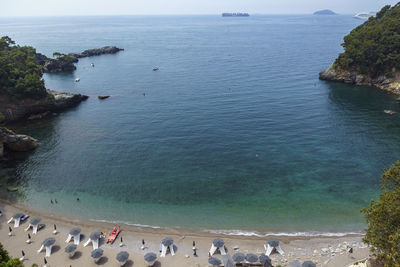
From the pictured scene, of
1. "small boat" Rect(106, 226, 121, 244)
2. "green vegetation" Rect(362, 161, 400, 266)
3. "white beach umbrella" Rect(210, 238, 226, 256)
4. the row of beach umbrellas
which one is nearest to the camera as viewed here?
"green vegetation" Rect(362, 161, 400, 266)

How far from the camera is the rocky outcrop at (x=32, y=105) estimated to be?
78.0 m

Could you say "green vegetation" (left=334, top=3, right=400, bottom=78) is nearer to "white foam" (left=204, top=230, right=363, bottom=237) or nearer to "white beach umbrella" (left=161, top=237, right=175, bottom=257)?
"white foam" (left=204, top=230, right=363, bottom=237)

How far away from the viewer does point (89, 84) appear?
119 metres

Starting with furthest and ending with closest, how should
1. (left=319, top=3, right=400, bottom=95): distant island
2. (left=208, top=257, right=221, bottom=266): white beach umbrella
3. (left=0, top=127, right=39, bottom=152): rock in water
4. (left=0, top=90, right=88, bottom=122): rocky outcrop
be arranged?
(left=319, top=3, right=400, bottom=95): distant island
(left=0, top=90, right=88, bottom=122): rocky outcrop
(left=0, top=127, right=39, bottom=152): rock in water
(left=208, top=257, right=221, bottom=266): white beach umbrella

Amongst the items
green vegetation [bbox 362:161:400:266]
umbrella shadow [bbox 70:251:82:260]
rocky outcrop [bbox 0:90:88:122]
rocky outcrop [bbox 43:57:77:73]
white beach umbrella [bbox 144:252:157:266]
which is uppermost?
rocky outcrop [bbox 43:57:77:73]

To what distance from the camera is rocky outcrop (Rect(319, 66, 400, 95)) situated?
305 ft

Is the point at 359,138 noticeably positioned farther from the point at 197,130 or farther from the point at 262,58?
the point at 262,58

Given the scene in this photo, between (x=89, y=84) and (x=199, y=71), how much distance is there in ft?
166

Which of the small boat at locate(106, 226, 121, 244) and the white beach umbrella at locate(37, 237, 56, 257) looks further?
the small boat at locate(106, 226, 121, 244)

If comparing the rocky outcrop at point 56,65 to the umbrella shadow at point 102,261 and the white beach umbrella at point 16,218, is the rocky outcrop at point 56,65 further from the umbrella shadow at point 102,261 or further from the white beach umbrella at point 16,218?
the umbrella shadow at point 102,261

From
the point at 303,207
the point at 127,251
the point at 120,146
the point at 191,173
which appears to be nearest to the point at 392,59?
the point at 303,207

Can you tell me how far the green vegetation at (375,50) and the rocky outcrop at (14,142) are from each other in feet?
350

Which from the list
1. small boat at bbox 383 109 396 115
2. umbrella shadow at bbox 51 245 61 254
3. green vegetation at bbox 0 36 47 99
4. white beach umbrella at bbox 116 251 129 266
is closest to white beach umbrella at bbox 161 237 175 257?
white beach umbrella at bbox 116 251 129 266

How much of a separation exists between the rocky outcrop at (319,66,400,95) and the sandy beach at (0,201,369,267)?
257ft
